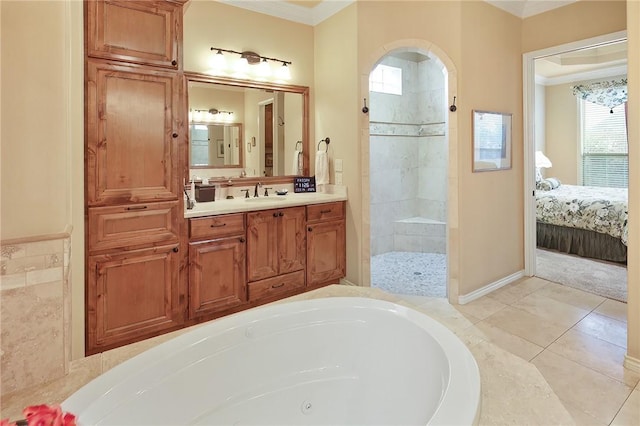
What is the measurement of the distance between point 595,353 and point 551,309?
0.72 m

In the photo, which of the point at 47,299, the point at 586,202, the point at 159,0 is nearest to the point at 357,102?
the point at 159,0

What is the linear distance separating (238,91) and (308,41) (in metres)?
0.98

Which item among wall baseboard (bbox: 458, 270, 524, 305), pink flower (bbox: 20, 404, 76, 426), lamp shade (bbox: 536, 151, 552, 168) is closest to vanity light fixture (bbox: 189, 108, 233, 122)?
pink flower (bbox: 20, 404, 76, 426)

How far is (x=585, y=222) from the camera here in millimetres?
4473

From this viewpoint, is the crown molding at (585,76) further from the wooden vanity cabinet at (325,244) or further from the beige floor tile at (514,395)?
the beige floor tile at (514,395)

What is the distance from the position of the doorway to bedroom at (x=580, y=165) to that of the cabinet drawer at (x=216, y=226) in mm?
3094

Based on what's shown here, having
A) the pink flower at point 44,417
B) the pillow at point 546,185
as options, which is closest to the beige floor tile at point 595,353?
the pink flower at point 44,417

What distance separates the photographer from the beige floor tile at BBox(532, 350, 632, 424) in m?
1.89

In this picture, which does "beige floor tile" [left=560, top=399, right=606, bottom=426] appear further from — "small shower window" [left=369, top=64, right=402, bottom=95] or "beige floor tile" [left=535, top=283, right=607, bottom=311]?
"small shower window" [left=369, top=64, right=402, bottom=95]

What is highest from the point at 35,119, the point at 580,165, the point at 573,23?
the point at 573,23

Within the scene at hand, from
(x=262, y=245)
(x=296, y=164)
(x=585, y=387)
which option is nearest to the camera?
(x=585, y=387)

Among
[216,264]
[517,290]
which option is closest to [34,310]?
[216,264]

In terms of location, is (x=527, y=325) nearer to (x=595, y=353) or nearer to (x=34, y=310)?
(x=595, y=353)

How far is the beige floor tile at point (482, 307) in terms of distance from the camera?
3070 millimetres
